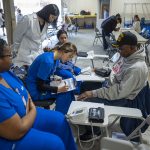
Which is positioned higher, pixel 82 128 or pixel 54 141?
pixel 54 141

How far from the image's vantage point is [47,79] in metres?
2.04

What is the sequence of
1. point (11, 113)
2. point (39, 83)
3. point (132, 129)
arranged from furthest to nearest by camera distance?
point (39, 83) < point (132, 129) < point (11, 113)

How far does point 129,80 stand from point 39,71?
77cm

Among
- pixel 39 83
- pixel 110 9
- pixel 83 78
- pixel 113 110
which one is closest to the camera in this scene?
pixel 113 110

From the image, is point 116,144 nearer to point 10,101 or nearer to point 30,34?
point 10,101

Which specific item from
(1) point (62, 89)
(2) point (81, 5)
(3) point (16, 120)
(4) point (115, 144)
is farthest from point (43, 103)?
(2) point (81, 5)

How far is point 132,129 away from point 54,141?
832 millimetres

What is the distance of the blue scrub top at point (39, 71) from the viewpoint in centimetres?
191

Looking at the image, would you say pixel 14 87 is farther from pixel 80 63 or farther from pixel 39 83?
pixel 80 63

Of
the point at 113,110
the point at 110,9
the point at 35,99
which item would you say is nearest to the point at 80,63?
the point at 35,99

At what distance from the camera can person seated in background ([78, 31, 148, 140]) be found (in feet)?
5.61

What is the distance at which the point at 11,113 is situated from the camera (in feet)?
3.50

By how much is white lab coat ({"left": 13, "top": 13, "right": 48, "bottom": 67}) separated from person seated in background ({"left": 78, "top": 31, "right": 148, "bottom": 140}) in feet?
3.14

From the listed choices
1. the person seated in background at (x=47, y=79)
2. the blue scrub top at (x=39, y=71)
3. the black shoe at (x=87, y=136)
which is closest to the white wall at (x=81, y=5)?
the person seated in background at (x=47, y=79)
